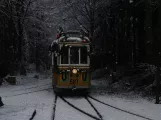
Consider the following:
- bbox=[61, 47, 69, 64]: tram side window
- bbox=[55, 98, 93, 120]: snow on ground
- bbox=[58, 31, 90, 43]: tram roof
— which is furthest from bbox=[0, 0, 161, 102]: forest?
bbox=[55, 98, 93, 120]: snow on ground

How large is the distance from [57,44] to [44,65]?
3626cm

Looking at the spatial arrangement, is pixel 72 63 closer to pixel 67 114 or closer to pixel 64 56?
pixel 64 56

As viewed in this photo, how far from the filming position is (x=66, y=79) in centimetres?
2173

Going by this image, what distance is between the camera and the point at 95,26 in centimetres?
4000

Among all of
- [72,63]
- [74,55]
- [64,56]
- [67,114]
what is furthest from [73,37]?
[67,114]

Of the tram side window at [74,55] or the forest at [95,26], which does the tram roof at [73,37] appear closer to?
the tram side window at [74,55]

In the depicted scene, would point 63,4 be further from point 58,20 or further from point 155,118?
point 155,118

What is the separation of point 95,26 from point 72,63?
61.4ft

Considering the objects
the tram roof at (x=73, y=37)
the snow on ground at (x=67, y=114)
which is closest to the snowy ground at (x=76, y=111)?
the snow on ground at (x=67, y=114)

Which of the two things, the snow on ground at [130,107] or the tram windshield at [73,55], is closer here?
the snow on ground at [130,107]

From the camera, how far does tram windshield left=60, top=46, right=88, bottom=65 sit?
21.7m

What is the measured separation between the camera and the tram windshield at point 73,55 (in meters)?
21.7

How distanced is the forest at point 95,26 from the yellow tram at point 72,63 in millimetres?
3877

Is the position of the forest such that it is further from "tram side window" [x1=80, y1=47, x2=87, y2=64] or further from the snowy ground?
the snowy ground
